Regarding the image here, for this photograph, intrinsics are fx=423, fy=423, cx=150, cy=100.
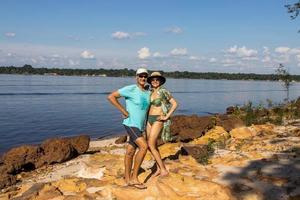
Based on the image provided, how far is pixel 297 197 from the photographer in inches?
294

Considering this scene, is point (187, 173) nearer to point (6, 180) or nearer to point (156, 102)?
point (156, 102)

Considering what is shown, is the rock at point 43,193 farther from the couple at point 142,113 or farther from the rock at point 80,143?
the rock at point 80,143

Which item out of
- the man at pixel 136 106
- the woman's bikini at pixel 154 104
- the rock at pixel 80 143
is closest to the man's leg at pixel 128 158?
the man at pixel 136 106

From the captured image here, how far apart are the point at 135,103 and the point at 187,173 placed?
88.1 inches

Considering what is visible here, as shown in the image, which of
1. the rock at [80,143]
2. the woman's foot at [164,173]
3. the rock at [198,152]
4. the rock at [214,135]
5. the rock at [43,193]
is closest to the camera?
the woman's foot at [164,173]

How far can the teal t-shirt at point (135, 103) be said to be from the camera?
7.83 meters

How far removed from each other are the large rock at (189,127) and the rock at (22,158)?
595cm

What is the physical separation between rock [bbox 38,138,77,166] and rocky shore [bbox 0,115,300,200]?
1.3 inches

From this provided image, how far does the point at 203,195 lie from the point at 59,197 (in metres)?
2.92

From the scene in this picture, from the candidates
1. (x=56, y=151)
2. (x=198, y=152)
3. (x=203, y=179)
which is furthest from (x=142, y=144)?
(x=56, y=151)

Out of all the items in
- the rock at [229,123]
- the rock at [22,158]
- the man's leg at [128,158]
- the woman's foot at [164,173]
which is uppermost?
the man's leg at [128,158]

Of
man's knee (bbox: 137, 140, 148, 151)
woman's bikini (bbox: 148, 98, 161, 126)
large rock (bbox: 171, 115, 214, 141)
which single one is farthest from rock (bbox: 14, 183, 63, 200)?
large rock (bbox: 171, 115, 214, 141)

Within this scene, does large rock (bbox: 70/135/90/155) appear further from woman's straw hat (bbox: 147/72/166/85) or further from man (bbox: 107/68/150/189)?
woman's straw hat (bbox: 147/72/166/85)

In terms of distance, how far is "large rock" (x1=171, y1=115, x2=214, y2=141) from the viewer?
17797 mm
